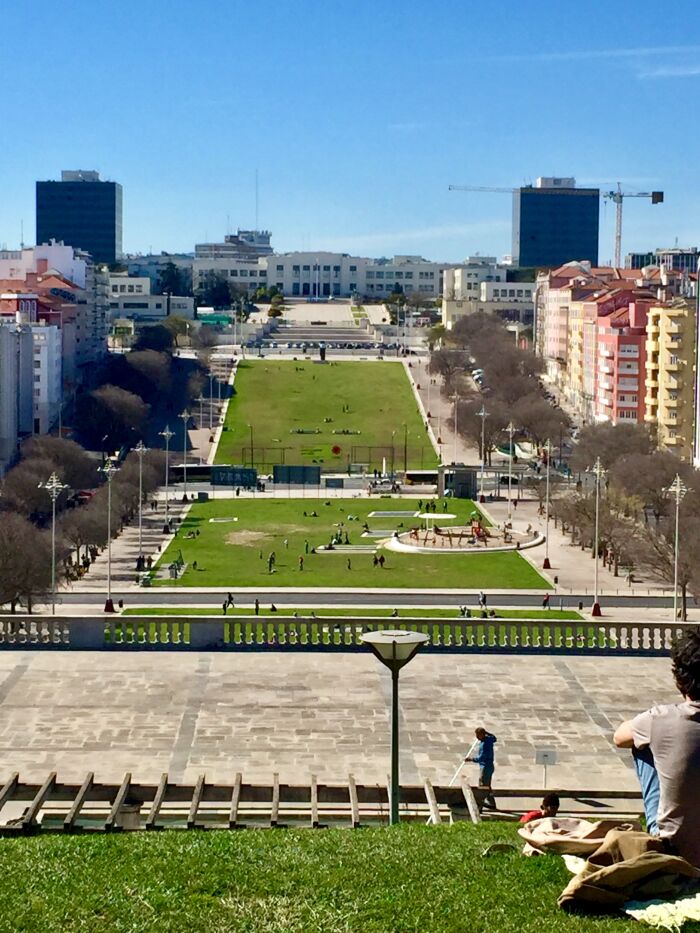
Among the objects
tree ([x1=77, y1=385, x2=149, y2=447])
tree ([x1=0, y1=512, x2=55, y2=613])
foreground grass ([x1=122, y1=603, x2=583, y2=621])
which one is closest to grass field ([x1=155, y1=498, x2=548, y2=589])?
tree ([x1=0, y1=512, x2=55, y2=613])

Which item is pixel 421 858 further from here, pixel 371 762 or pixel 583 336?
pixel 583 336

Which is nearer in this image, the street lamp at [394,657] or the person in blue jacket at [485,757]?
the street lamp at [394,657]

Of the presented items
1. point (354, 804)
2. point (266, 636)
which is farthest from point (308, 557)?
point (354, 804)

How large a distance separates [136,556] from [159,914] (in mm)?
65773

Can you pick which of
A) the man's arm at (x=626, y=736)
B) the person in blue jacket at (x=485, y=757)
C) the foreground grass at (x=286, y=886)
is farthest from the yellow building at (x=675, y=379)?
the man's arm at (x=626, y=736)

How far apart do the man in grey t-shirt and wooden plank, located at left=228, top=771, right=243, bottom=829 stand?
5958 mm

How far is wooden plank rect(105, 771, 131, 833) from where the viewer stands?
49.0ft

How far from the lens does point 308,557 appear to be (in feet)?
243

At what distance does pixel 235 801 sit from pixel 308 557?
57.8 m

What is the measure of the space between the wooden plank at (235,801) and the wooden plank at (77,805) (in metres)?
1.37

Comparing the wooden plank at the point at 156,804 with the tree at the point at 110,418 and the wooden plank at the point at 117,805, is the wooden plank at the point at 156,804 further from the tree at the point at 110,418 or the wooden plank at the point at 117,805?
the tree at the point at 110,418

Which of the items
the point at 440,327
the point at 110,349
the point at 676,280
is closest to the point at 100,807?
the point at 676,280

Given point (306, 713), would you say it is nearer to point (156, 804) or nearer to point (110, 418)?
point (156, 804)

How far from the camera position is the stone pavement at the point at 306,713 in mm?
19297
